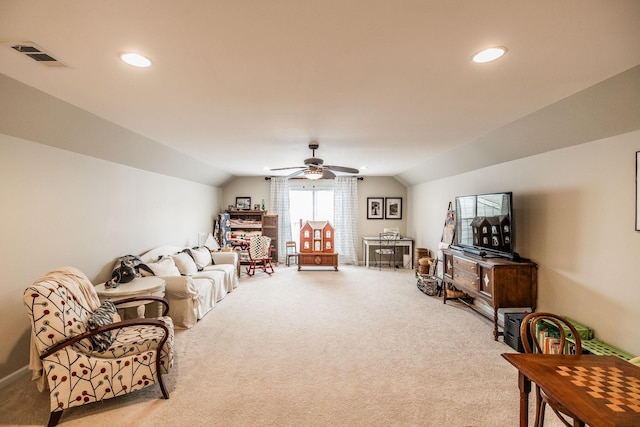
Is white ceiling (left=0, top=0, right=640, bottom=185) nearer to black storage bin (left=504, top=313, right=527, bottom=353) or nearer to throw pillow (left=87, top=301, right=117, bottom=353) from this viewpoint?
throw pillow (left=87, top=301, right=117, bottom=353)

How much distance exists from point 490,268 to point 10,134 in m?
5.03

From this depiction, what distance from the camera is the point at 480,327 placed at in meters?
3.70

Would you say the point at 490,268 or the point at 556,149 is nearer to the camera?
the point at 556,149

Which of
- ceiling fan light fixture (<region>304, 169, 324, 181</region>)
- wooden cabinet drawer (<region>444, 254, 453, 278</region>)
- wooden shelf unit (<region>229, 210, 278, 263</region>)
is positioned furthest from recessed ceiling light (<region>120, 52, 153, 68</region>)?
wooden shelf unit (<region>229, 210, 278, 263</region>)

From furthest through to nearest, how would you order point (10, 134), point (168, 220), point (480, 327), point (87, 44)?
point (168, 220) < point (480, 327) < point (10, 134) < point (87, 44)

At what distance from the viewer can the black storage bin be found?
2994mm

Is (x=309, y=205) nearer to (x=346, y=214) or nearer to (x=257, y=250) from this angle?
(x=346, y=214)

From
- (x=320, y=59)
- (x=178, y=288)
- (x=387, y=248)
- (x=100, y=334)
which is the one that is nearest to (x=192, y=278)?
(x=178, y=288)

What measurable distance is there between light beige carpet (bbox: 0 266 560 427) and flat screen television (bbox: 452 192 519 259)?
3.34 ft

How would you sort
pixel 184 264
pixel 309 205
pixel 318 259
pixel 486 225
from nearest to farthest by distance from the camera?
1. pixel 486 225
2. pixel 184 264
3. pixel 318 259
4. pixel 309 205

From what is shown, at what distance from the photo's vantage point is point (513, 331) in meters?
3.09

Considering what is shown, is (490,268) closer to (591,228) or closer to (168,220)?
(591,228)

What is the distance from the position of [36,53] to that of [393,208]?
7.50m

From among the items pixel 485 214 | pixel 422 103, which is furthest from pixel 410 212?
pixel 422 103
